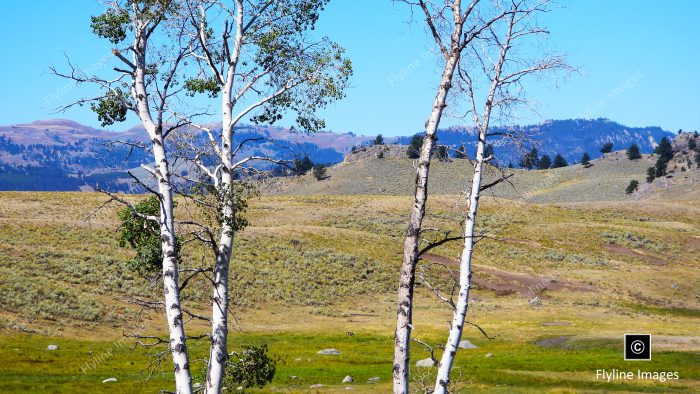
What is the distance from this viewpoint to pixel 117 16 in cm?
1788

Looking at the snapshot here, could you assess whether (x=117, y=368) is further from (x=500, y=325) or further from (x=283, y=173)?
(x=500, y=325)

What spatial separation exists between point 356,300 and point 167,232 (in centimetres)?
7217

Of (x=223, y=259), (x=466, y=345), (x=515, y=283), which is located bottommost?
(x=515, y=283)

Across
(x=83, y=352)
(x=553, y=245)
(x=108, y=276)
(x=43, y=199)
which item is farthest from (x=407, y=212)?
(x=83, y=352)

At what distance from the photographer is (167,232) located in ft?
55.5

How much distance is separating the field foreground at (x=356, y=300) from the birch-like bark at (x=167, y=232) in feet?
16.8

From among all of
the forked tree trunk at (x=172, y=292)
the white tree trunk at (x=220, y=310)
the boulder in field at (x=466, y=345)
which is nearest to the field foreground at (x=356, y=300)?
the boulder in field at (x=466, y=345)

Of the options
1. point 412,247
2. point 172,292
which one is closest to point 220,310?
point 172,292

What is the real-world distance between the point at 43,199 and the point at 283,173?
11603 centimetres

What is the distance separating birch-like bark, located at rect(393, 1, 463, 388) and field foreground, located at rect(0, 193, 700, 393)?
5.88 ft

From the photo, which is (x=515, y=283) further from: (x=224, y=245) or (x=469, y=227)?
(x=224, y=245)

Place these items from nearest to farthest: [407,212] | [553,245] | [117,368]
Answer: [117,368], [553,245], [407,212]

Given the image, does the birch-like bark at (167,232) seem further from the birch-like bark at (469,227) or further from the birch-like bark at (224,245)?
the birch-like bark at (469,227)

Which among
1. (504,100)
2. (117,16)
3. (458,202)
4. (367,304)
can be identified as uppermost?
(117,16)
